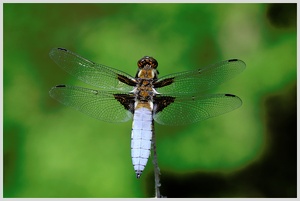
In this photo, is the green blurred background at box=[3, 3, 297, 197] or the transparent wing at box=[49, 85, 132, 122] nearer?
the transparent wing at box=[49, 85, 132, 122]

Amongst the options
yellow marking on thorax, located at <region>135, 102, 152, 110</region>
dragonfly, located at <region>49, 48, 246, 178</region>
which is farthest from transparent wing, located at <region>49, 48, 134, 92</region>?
yellow marking on thorax, located at <region>135, 102, 152, 110</region>

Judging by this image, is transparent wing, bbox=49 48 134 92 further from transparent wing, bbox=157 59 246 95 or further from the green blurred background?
the green blurred background

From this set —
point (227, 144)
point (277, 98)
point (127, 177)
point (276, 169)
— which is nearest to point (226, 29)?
point (277, 98)

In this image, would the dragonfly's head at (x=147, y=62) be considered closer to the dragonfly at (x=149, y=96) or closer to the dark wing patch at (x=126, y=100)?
the dragonfly at (x=149, y=96)

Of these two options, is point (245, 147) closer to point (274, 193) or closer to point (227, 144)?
point (227, 144)

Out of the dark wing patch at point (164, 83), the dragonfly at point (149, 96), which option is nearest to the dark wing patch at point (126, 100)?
the dragonfly at point (149, 96)

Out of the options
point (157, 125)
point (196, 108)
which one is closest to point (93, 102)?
point (196, 108)

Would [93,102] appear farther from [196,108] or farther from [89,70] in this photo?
[196,108]
